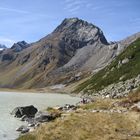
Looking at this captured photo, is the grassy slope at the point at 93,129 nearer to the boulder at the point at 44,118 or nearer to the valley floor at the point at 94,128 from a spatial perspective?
the valley floor at the point at 94,128

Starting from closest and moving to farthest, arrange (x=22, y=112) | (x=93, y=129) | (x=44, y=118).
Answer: (x=93, y=129)
(x=44, y=118)
(x=22, y=112)

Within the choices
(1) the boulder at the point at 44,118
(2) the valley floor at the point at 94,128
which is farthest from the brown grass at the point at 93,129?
(1) the boulder at the point at 44,118

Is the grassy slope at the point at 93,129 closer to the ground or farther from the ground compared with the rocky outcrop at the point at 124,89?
closer to the ground

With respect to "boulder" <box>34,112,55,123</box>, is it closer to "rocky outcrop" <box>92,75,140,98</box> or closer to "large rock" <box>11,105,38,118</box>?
"large rock" <box>11,105,38,118</box>

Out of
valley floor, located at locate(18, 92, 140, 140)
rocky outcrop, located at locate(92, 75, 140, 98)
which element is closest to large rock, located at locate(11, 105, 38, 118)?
valley floor, located at locate(18, 92, 140, 140)

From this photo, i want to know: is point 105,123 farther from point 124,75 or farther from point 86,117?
point 124,75

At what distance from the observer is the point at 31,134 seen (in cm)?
3962

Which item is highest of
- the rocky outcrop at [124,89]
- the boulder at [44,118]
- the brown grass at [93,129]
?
the rocky outcrop at [124,89]

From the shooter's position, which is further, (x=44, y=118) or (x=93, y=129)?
(x=44, y=118)

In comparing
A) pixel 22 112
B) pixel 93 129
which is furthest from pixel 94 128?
pixel 22 112

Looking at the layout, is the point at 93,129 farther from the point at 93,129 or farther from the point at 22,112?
the point at 22,112

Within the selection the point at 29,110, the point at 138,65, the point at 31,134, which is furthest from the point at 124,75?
the point at 31,134

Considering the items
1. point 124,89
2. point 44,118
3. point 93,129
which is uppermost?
point 124,89

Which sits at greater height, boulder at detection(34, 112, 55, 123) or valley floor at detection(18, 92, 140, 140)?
boulder at detection(34, 112, 55, 123)
